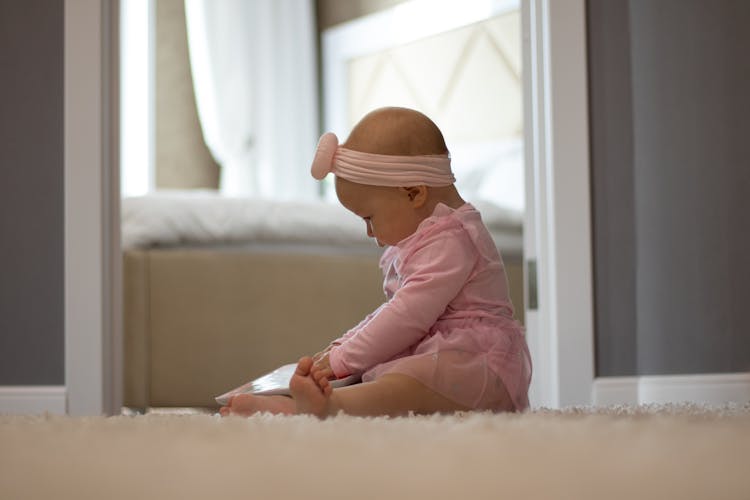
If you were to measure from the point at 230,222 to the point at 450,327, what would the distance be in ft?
5.08

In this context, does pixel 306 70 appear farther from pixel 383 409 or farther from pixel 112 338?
pixel 383 409

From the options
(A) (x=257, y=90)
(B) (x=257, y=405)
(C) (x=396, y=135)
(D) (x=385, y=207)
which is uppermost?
(A) (x=257, y=90)

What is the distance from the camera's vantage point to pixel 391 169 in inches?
56.1

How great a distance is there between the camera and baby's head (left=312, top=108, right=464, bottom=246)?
1.43 metres

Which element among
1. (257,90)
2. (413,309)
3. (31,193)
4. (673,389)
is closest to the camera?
(413,309)

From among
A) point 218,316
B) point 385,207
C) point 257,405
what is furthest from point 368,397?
point 218,316

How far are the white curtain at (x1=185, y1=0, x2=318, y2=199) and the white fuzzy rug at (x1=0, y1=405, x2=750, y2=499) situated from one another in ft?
15.4

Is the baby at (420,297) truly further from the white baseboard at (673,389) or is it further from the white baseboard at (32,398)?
the white baseboard at (32,398)

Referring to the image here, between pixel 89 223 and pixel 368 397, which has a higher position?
pixel 89 223

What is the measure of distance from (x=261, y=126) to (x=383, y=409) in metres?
4.46

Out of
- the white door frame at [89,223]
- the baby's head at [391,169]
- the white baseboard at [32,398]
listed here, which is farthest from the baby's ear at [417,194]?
the white baseboard at [32,398]

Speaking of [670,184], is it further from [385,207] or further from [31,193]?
[31,193]

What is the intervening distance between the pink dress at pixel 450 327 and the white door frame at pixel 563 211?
84cm

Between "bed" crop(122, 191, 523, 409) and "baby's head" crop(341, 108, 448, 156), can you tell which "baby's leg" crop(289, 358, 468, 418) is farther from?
"bed" crop(122, 191, 523, 409)
